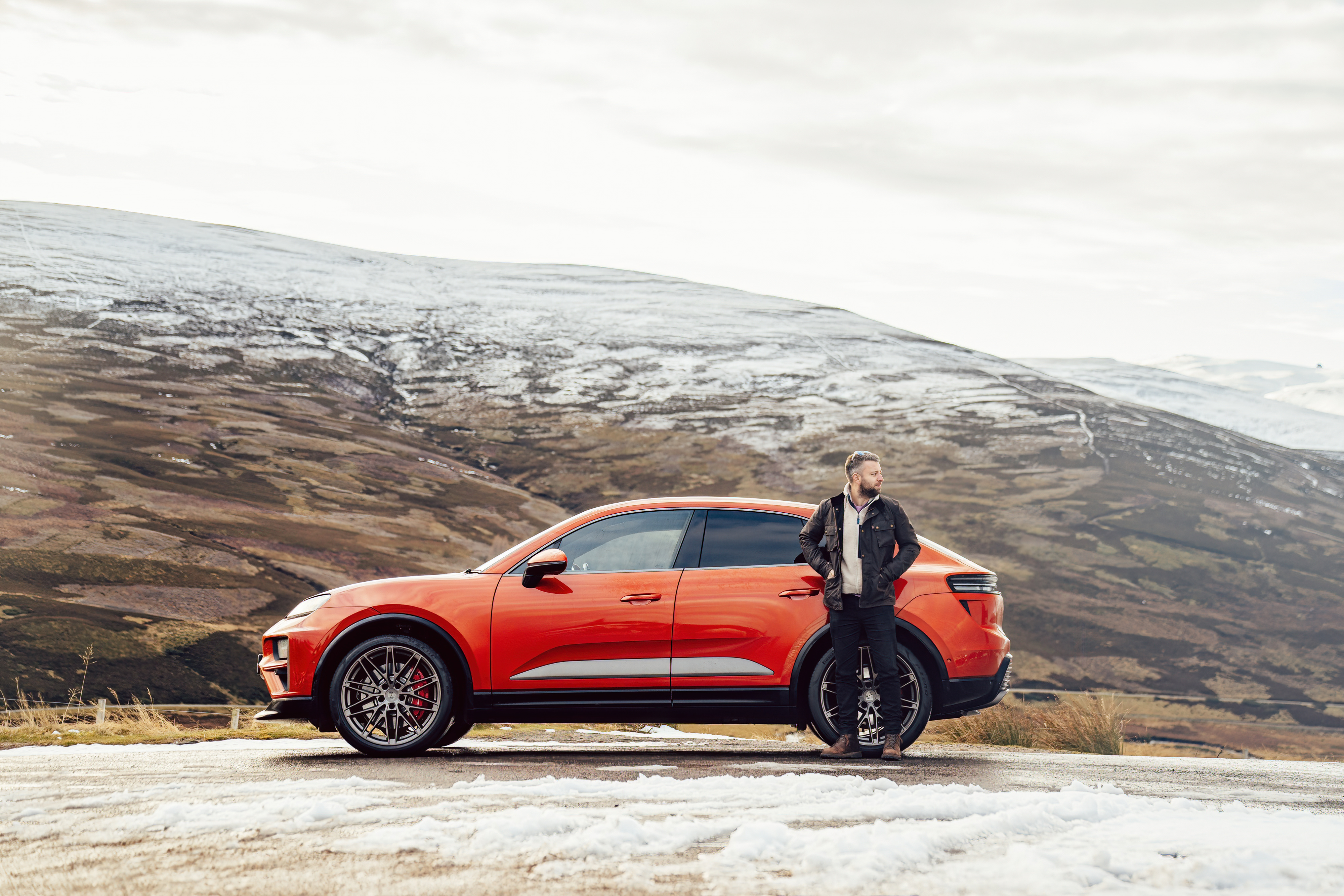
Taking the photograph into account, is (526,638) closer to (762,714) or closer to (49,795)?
(762,714)

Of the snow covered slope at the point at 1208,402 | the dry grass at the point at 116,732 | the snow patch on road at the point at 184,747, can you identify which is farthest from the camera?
the snow covered slope at the point at 1208,402

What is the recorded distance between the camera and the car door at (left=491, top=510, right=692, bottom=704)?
22.0 ft

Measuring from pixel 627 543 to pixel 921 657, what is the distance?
6.55ft

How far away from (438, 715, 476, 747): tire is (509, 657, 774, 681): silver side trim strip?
0.71 m

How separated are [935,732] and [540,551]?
5.59m

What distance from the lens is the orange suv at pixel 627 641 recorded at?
6.71 metres

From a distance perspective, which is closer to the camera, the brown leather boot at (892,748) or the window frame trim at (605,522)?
the brown leather boot at (892,748)

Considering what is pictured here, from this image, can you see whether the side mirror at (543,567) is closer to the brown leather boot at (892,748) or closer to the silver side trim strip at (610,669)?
the silver side trim strip at (610,669)

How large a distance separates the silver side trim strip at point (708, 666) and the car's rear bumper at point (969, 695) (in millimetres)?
1286

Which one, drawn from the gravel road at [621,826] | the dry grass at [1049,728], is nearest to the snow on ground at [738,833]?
the gravel road at [621,826]

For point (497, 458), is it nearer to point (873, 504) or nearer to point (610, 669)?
point (610, 669)

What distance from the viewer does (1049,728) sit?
33.4ft

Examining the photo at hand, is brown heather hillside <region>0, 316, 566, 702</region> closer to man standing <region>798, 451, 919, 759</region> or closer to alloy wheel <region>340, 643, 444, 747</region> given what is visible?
alloy wheel <region>340, 643, 444, 747</region>

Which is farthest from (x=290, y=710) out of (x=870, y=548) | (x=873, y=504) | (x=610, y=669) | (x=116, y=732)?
(x=116, y=732)
